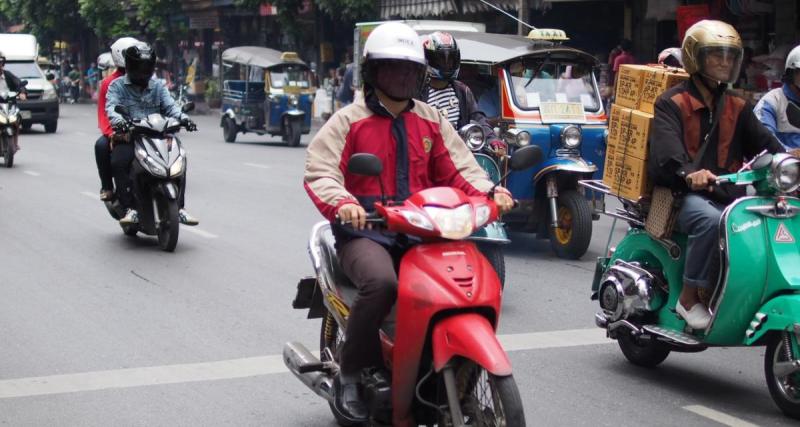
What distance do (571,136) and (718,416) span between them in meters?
5.27

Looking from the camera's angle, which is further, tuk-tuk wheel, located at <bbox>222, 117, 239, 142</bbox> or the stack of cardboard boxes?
tuk-tuk wheel, located at <bbox>222, 117, 239, 142</bbox>

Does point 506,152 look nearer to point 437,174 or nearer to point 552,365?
point 552,365

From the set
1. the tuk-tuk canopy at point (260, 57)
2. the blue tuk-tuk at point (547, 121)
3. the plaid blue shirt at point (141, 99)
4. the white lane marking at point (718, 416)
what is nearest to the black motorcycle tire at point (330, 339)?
the white lane marking at point (718, 416)

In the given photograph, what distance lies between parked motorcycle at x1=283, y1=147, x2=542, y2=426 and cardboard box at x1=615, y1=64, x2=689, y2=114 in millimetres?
2040

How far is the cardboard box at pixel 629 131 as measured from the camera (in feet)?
21.1

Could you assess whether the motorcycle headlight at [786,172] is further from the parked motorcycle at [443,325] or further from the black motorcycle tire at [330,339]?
the black motorcycle tire at [330,339]

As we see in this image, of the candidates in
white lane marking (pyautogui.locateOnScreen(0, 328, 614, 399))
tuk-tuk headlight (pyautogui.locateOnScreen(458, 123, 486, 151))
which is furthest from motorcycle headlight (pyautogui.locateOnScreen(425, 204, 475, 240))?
tuk-tuk headlight (pyautogui.locateOnScreen(458, 123, 486, 151))


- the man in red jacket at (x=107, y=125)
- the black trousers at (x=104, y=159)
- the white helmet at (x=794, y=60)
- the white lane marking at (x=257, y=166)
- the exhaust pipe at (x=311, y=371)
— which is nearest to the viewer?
the exhaust pipe at (x=311, y=371)

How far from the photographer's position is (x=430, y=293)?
4.33m

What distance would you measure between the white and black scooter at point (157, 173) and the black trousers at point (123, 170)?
97mm

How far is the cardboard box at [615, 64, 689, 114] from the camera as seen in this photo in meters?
6.54

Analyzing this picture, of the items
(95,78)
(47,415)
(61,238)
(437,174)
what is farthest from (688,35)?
(95,78)

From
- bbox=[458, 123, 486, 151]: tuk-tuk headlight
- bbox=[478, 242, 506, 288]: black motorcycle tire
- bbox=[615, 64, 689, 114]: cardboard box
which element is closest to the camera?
bbox=[615, 64, 689, 114]: cardboard box

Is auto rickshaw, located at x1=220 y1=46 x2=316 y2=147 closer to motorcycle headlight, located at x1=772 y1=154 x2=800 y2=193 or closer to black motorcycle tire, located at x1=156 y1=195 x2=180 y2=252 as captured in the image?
black motorcycle tire, located at x1=156 y1=195 x2=180 y2=252
